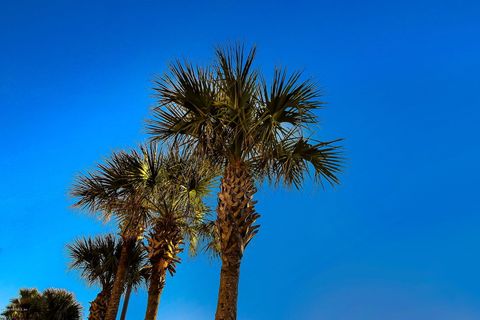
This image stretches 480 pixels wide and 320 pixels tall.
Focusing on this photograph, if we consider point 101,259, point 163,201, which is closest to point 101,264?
point 101,259

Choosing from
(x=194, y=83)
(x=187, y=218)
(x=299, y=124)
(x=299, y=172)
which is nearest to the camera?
(x=194, y=83)

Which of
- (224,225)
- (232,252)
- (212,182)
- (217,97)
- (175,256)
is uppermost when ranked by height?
(212,182)

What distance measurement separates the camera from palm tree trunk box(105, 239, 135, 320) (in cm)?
1286

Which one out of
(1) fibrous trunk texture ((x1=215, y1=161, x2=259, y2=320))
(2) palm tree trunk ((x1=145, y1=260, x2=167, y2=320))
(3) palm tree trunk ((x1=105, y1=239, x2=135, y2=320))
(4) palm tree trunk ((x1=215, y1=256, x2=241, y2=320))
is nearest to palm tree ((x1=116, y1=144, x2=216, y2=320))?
(2) palm tree trunk ((x1=145, y1=260, x2=167, y2=320))

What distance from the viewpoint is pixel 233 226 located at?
7.45 metres

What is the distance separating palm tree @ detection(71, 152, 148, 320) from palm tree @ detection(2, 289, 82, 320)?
5.28 m

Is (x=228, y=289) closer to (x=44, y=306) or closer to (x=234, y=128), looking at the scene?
(x=234, y=128)

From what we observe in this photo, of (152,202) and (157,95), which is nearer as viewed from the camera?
(157,95)

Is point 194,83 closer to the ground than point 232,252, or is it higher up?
higher up

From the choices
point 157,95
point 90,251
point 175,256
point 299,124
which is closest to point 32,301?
point 90,251

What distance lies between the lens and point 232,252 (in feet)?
24.0

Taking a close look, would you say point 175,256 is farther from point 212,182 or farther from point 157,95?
point 157,95

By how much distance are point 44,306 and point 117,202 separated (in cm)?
764

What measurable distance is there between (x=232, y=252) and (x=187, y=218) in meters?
6.01
